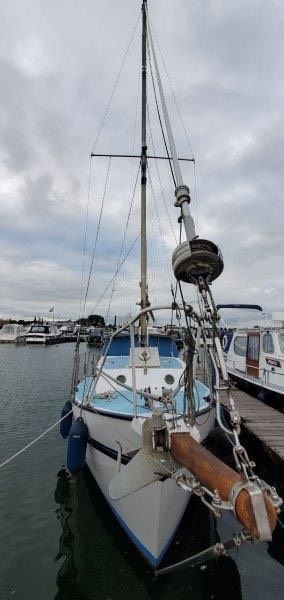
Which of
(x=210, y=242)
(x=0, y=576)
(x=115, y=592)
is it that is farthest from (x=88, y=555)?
(x=210, y=242)

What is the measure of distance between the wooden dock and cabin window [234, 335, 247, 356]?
397 centimetres

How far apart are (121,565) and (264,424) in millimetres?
6153

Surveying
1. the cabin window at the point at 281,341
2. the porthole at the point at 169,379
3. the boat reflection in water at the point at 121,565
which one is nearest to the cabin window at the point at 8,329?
the cabin window at the point at 281,341

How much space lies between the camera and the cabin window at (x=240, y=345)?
1712cm

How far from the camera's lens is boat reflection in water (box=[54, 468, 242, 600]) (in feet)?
16.3

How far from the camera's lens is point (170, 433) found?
394cm

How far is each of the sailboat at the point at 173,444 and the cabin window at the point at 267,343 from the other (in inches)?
260

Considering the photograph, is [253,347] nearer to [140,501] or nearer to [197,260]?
[140,501]

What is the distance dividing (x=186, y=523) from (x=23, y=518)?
3300 millimetres

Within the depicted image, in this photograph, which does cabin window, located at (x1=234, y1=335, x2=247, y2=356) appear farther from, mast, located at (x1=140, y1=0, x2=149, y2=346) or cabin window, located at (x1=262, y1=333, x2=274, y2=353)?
mast, located at (x1=140, y1=0, x2=149, y2=346)

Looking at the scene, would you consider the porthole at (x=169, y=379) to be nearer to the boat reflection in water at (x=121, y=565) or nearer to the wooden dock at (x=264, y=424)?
the boat reflection in water at (x=121, y=565)

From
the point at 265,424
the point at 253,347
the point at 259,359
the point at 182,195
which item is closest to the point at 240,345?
the point at 253,347

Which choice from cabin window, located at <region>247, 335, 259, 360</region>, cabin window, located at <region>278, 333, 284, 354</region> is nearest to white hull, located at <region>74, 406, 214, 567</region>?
cabin window, located at <region>278, 333, 284, 354</region>

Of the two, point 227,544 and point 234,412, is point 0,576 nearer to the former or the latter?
point 227,544
